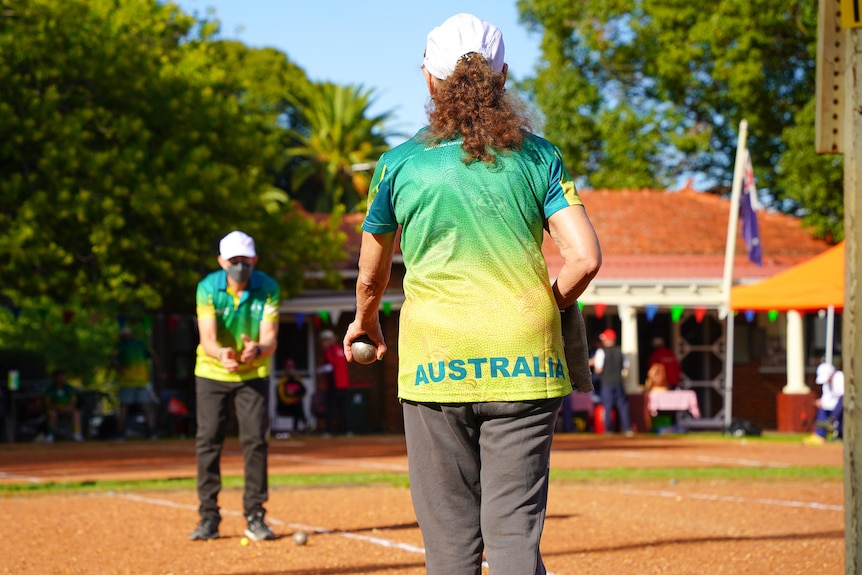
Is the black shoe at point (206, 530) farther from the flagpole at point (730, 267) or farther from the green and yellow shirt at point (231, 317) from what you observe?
the flagpole at point (730, 267)

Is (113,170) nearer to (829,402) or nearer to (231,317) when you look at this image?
(829,402)

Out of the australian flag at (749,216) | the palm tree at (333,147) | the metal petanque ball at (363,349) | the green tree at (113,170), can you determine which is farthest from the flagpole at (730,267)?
the palm tree at (333,147)

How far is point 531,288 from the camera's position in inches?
142

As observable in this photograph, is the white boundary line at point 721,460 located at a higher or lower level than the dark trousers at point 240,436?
lower

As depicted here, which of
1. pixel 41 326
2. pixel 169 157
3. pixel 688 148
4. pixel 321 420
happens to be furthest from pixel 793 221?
pixel 41 326

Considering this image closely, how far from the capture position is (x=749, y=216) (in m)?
24.2

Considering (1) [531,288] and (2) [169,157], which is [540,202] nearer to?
(1) [531,288]

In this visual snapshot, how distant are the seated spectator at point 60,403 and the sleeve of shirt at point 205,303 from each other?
15.3m

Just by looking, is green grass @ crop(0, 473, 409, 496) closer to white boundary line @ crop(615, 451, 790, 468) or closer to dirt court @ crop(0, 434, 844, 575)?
dirt court @ crop(0, 434, 844, 575)

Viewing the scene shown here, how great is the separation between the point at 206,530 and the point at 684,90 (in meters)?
30.0

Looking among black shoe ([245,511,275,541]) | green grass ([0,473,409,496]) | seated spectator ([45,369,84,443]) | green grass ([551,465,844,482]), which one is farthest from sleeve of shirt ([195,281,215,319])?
seated spectator ([45,369,84,443])

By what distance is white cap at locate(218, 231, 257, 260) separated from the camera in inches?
323

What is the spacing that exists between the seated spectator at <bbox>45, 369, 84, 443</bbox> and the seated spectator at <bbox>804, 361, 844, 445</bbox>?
12.5 m

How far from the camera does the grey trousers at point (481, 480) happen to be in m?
3.58
